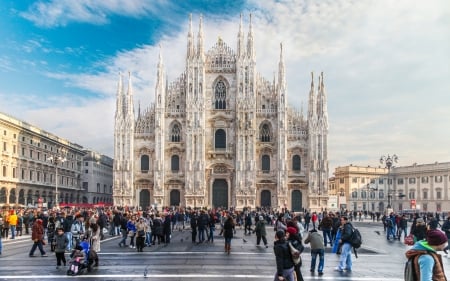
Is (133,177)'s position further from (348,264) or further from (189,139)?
(348,264)

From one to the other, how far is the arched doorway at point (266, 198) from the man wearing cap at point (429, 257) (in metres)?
61.5

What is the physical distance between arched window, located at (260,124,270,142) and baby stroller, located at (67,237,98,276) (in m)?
51.6

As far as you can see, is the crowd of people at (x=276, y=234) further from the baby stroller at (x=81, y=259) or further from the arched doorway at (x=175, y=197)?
the arched doorway at (x=175, y=197)

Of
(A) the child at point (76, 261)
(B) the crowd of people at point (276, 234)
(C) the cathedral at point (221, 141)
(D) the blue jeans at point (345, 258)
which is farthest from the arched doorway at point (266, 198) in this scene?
(A) the child at point (76, 261)

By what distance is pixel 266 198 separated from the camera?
6750 cm

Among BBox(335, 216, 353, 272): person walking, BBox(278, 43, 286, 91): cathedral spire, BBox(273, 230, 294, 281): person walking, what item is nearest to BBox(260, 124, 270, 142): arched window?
BBox(278, 43, 286, 91): cathedral spire

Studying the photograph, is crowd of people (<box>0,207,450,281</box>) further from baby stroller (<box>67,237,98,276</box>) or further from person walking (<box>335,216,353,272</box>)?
baby stroller (<box>67,237,98,276</box>)

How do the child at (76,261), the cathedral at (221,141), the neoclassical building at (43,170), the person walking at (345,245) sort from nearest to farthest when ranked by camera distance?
the child at (76,261), the person walking at (345,245), the neoclassical building at (43,170), the cathedral at (221,141)

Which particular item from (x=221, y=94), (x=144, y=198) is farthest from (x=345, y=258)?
(x=144, y=198)

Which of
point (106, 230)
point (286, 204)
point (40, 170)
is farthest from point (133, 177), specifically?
point (106, 230)

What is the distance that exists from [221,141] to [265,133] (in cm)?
554

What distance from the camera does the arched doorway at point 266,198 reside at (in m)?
67.4

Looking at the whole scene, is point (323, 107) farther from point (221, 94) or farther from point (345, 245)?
point (345, 245)

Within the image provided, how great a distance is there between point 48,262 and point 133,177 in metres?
48.4
